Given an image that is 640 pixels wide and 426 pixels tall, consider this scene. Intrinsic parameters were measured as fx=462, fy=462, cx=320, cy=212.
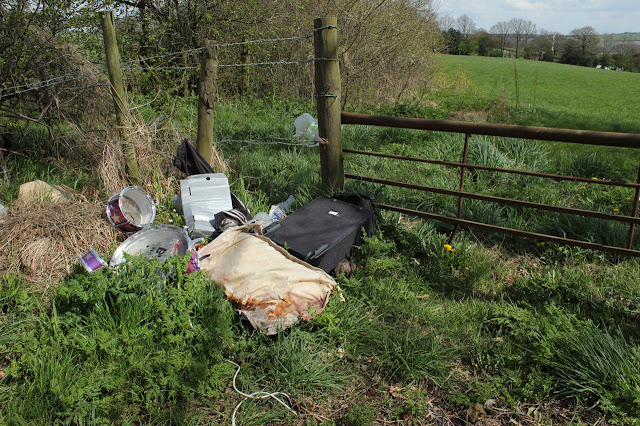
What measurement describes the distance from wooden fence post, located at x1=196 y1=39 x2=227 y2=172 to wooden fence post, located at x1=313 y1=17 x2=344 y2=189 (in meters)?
0.93

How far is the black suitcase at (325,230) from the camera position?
3.33 metres

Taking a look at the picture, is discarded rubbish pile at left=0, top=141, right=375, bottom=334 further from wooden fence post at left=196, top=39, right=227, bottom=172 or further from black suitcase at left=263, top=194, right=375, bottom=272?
wooden fence post at left=196, top=39, right=227, bottom=172

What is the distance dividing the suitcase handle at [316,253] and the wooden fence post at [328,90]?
101 centimetres

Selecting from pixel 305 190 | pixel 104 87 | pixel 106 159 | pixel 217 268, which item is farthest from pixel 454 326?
pixel 104 87

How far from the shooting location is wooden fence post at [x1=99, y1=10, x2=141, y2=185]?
Result: 3.72 m

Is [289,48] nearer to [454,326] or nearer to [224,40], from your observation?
[224,40]

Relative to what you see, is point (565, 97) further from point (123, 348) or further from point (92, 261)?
point (123, 348)

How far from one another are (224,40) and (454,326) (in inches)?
326

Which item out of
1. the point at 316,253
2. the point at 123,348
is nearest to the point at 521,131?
the point at 316,253

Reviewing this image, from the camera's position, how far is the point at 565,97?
65.2ft

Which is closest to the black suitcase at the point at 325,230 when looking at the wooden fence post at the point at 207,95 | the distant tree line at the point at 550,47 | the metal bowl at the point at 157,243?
the metal bowl at the point at 157,243

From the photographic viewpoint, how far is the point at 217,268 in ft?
10.4

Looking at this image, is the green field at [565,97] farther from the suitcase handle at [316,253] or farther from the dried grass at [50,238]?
the dried grass at [50,238]

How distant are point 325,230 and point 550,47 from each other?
52.5 metres
